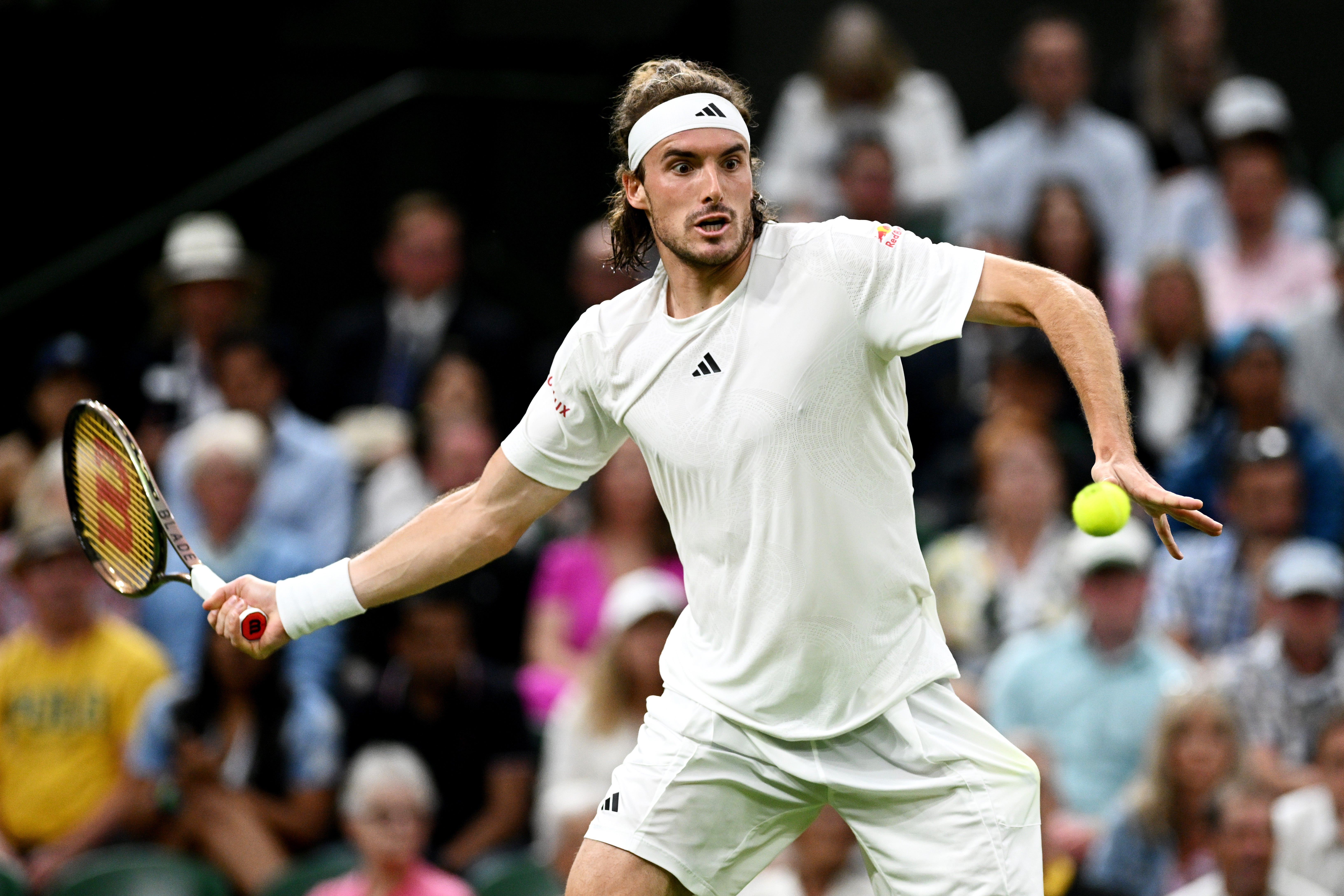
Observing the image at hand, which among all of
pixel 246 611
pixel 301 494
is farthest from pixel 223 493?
pixel 246 611

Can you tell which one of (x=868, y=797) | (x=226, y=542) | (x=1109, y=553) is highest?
(x=226, y=542)

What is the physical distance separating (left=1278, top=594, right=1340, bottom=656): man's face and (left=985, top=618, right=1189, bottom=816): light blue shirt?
39 cm

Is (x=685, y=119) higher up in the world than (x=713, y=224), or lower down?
higher up

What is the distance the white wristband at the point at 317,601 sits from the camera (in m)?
4.30

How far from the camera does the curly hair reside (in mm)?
4066

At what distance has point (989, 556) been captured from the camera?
755cm

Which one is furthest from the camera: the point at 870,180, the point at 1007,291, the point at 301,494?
the point at 870,180

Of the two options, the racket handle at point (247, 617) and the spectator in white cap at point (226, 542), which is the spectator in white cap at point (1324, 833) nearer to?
the racket handle at point (247, 617)

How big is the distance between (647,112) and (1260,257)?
219 inches

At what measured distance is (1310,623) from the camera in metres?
6.82

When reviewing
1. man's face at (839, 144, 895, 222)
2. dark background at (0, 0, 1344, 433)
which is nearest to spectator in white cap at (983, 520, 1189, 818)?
man's face at (839, 144, 895, 222)

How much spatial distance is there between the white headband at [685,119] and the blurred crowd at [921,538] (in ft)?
9.71

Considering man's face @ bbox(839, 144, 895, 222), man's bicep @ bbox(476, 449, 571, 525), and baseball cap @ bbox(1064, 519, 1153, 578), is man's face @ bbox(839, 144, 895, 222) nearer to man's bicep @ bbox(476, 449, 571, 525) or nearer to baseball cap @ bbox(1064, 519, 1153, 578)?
baseball cap @ bbox(1064, 519, 1153, 578)

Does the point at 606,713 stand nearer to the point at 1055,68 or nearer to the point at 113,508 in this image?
the point at 113,508
